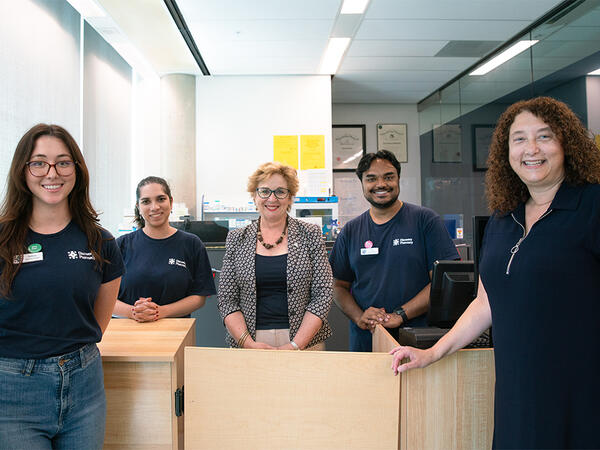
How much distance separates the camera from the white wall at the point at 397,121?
20.7 feet

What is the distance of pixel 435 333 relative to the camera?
131 cm

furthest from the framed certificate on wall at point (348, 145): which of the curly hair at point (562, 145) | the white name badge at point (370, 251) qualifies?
the curly hair at point (562, 145)

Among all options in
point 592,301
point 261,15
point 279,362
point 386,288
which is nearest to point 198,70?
point 261,15

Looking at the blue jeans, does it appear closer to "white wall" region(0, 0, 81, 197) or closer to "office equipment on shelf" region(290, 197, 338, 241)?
"white wall" region(0, 0, 81, 197)

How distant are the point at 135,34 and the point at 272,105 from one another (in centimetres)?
171

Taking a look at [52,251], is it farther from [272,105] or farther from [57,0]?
[272,105]

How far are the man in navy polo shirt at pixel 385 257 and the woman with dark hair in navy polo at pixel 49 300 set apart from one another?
3.85ft

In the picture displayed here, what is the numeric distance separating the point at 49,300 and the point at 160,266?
0.86 m

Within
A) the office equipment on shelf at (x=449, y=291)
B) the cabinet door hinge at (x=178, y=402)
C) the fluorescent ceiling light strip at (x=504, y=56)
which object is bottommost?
the cabinet door hinge at (x=178, y=402)

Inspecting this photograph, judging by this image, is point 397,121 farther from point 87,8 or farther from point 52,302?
point 52,302

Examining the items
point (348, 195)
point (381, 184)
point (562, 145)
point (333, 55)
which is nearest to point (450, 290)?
point (562, 145)

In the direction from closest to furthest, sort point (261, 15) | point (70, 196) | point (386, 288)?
point (70, 196) → point (386, 288) → point (261, 15)

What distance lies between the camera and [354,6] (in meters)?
3.50

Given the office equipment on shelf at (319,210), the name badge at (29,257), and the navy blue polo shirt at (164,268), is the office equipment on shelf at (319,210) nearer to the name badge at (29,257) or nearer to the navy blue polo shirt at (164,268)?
the navy blue polo shirt at (164,268)
